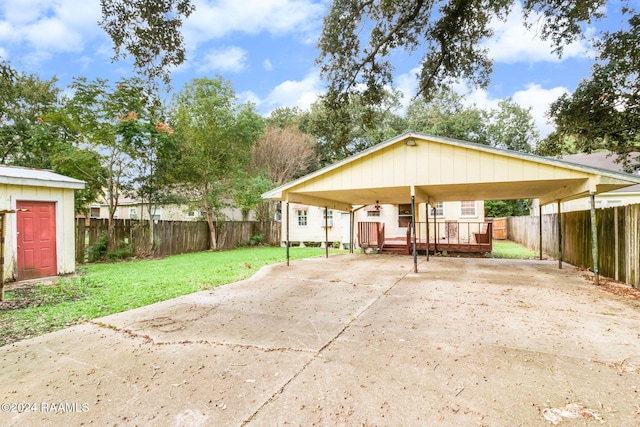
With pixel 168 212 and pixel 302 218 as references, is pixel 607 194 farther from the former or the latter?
pixel 168 212

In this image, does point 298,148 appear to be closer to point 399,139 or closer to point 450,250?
point 450,250

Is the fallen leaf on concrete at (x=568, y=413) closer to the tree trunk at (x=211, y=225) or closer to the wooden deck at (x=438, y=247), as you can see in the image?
the wooden deck at (x=438, y=247)

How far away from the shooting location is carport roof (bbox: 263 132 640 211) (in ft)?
23.0

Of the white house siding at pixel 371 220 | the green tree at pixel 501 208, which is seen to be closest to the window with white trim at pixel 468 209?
the white house siding at pixel 371 220

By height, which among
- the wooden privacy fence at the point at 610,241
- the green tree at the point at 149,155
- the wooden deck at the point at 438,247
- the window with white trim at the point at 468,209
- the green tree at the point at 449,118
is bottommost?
the wooden deck at the point at 438,247

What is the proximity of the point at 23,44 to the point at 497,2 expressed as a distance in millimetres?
10842

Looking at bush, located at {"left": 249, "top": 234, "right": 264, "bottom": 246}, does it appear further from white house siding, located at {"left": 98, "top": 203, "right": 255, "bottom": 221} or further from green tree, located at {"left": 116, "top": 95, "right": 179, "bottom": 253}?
green tree, located at {"left": 116, "top": 95, "right": 179, "bottom": 253}

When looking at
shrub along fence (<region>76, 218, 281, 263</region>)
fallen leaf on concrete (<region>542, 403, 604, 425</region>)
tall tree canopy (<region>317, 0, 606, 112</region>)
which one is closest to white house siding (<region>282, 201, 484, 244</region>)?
shrub along fence (<region>76, 218, 281, 263</region>)

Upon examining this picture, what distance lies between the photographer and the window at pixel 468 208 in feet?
56.2

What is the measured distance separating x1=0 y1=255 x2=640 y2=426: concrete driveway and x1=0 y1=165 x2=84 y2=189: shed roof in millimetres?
5394

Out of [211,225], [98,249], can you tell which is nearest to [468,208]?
[211,225]

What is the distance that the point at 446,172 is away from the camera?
7895 mm

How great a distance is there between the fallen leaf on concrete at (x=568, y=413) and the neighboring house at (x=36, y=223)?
9.55m

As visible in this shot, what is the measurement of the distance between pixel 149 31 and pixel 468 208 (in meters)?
16.2
